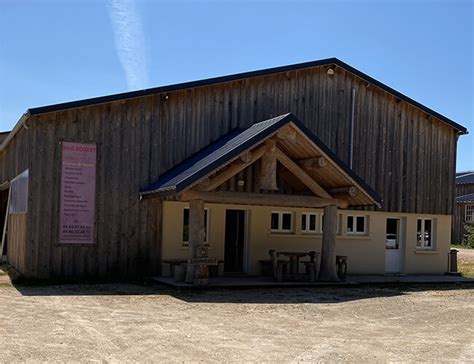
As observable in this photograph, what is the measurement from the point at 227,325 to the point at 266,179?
603cm

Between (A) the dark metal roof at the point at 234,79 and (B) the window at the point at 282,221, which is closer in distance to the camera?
(A) the dark metal roof at the point at 234,79

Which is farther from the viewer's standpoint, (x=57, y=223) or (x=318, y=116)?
(x=318, y=116)

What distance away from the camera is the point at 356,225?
2036cm

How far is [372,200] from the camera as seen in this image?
16.2 meters

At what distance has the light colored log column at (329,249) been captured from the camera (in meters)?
16.4

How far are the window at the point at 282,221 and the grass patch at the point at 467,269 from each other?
725 cm

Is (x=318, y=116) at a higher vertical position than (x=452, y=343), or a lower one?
higher

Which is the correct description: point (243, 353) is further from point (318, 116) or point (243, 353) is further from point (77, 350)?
point (318, 116)

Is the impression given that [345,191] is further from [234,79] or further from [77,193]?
[77,193]

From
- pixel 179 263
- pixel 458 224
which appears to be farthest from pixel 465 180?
pixel 179 263

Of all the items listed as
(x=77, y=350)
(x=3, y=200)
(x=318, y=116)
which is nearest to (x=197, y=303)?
(x=77, y=350)

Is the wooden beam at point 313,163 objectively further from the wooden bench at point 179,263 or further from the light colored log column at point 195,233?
the wooden bench at point 179,263

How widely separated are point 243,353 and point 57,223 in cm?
878

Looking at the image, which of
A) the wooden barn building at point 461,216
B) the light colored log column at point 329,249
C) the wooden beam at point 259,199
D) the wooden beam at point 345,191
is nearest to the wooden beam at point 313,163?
the wooden beam at point 259,199
